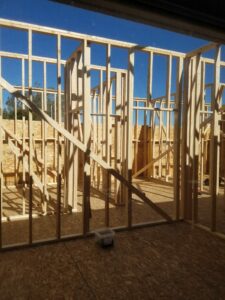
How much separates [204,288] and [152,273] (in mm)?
509

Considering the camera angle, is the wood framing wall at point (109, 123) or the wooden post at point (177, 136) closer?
the wood framing wall at point (109, 123)

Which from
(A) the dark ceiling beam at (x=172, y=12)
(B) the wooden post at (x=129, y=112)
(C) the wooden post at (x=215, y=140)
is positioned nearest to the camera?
(A) the dark ceiling beam at (x=172, y=12)

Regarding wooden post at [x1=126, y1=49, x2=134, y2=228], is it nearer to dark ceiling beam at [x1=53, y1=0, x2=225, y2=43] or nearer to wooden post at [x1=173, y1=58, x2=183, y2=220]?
wooden post at [x1=173, y1=58, x2=183, y2=220]

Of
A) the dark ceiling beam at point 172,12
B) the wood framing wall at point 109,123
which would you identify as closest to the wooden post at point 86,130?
the wood framing wall at point 109,123

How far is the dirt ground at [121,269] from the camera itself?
222cm

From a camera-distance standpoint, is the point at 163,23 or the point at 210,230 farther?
the point at 210,230

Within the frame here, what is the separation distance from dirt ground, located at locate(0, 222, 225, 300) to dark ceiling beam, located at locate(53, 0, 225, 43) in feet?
6.93

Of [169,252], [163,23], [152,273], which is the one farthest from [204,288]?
[163,23]

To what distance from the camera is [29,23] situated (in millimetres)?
3189

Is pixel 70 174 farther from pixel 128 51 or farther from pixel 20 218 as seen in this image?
pixel 128 51

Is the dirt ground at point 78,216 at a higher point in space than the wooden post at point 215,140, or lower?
lower

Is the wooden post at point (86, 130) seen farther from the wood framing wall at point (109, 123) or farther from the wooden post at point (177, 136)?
the wooden post at point (177, 136)

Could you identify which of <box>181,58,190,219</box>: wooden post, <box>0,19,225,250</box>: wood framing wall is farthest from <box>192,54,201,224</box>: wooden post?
<box>181,58,190,219</box>: wooden post

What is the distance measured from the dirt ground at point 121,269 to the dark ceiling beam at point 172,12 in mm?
2112
